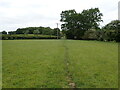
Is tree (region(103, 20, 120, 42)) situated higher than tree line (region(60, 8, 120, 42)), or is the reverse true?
tree line (region(60, 8, 120, 42))

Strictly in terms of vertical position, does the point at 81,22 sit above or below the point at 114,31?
above

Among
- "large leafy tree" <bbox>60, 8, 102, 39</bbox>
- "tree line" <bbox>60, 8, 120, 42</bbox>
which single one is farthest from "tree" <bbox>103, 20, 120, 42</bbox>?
"large leafy tree" <bbox>60, 8, 102, 39</bbox>

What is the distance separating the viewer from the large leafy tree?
2211 inches

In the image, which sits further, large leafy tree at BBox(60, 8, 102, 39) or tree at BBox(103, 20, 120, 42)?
large leafy tree at BBox(60, 8, 102, 39)

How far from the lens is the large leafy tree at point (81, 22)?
184 feet

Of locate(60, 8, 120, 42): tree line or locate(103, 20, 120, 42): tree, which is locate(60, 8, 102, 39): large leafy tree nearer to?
locate(60, 8, 120, 42): tree line

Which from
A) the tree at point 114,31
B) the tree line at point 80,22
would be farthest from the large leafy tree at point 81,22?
the tree at point 114,31

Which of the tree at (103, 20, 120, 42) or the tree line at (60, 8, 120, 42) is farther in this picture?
the tree line at (60, 8, 120, 42)

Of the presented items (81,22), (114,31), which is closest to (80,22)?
(81,22)

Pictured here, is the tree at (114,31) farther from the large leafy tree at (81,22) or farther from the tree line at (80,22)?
the large leafy tree at (81,22)

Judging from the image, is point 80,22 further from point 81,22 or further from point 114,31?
point 114,31

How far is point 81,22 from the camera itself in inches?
2233

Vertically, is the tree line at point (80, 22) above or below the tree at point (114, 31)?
above

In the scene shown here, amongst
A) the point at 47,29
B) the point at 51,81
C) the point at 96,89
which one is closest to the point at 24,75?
the point at 51,81
